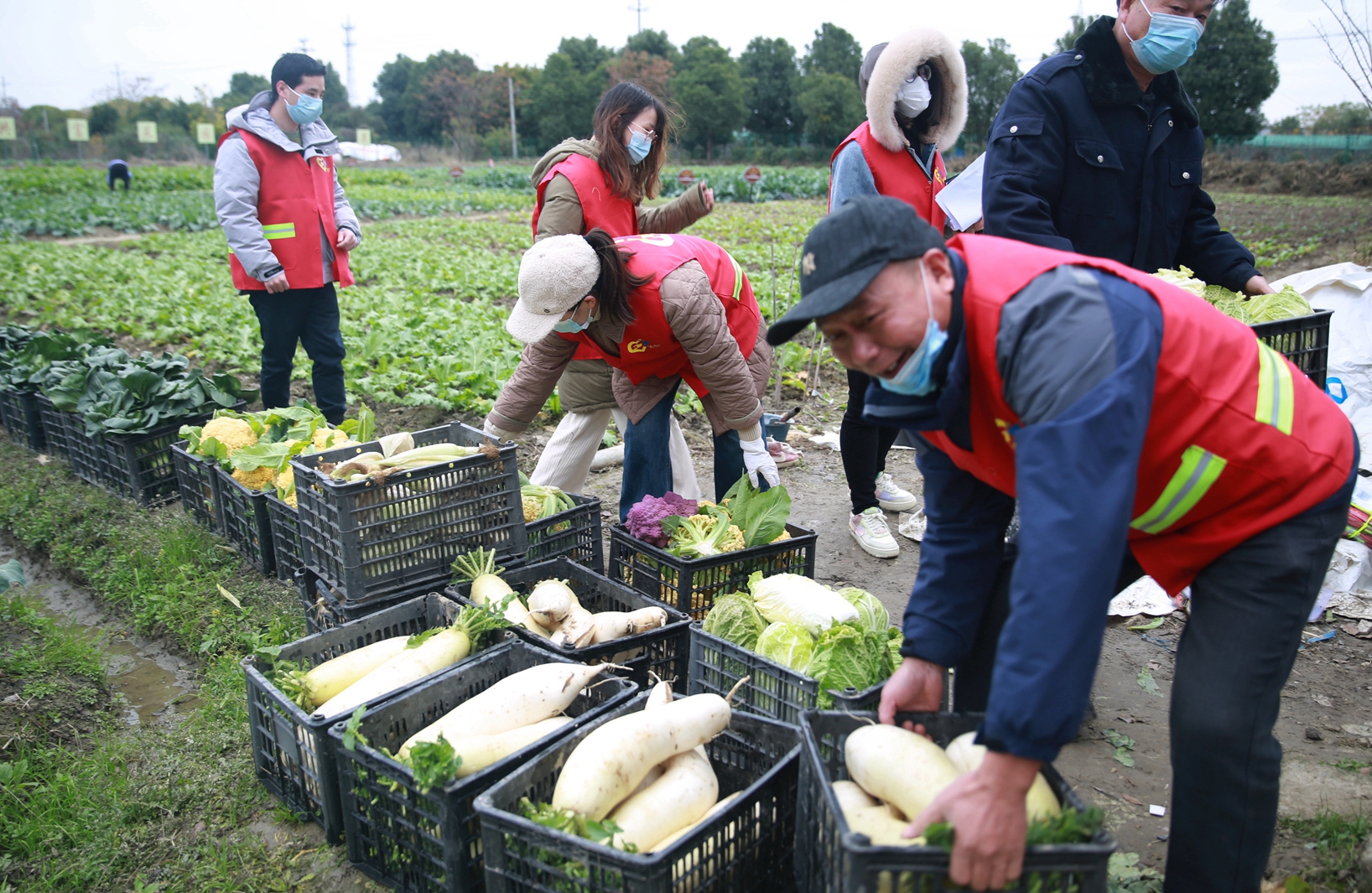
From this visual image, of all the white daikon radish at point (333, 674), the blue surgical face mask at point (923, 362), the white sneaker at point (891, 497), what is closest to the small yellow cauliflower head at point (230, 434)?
the white daikon radish at point (333, 674)

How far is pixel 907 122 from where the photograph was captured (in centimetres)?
403

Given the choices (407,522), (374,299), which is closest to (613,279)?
(407,522)

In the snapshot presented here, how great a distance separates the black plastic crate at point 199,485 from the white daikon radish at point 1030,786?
3.74 m

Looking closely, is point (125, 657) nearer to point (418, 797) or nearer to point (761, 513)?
point (418, 797)

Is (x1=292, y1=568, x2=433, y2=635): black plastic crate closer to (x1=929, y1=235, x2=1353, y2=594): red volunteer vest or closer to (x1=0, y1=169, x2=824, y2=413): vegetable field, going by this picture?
(x1=929, y1=235, x2=1353, y2=594): red volunteer vest

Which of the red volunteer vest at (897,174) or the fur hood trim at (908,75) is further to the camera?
the red volunteer vest at (897,174)

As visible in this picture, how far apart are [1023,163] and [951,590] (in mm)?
1694

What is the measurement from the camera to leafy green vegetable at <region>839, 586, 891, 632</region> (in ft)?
9.62

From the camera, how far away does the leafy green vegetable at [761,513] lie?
346cm

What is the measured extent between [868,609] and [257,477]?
2852 mm

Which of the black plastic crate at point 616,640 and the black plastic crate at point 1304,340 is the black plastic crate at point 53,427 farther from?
the black plastic crate at point 1304,340

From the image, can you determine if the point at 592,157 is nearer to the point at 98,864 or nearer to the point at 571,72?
the point at 98,864

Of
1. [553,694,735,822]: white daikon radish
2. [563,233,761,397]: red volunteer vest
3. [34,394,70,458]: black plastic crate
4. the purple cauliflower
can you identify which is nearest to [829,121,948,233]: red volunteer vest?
[563,233,761,397]: red volunteer vest

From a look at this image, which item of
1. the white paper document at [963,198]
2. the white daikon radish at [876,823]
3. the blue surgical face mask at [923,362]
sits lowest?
the white daikon radish at [876,823]
